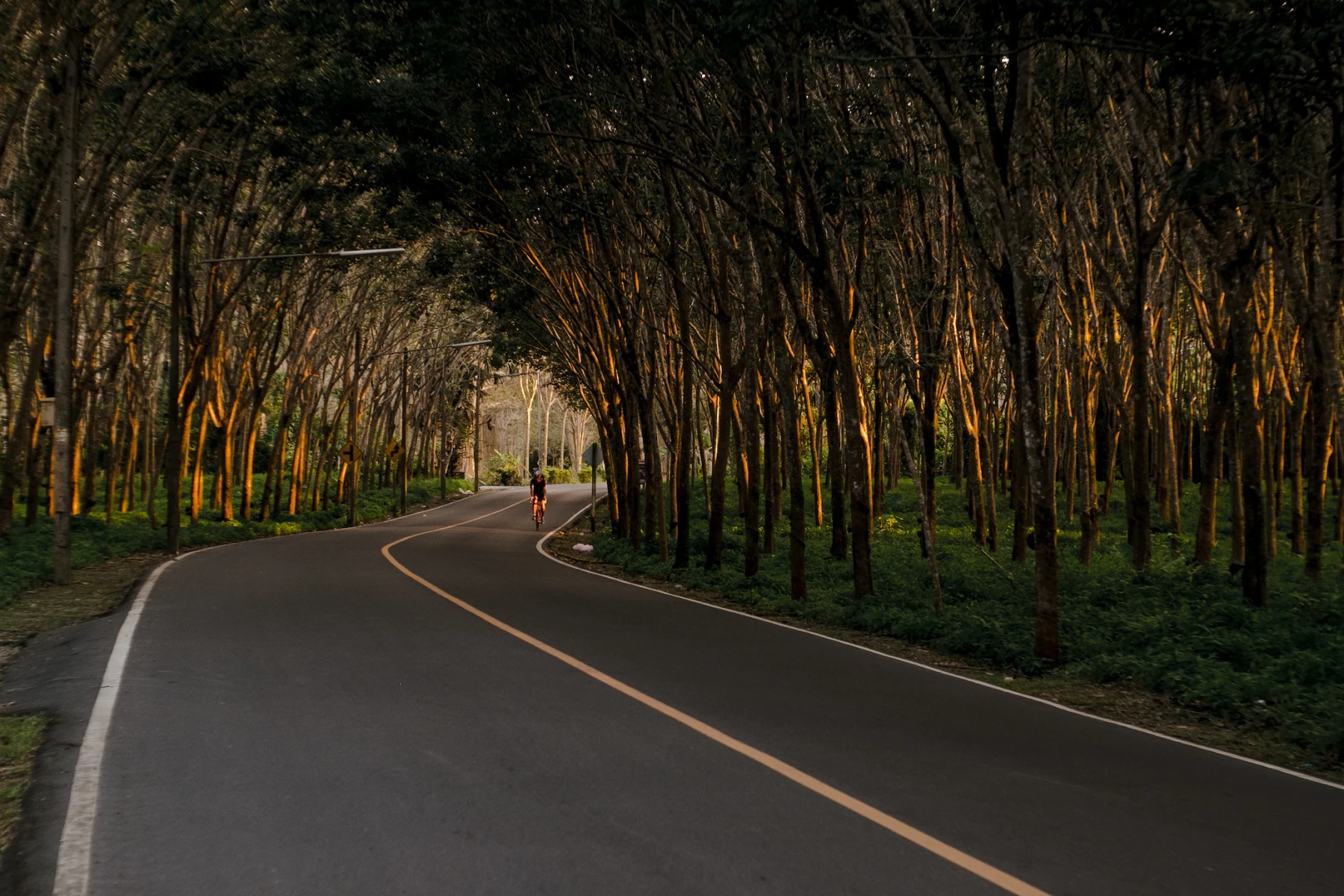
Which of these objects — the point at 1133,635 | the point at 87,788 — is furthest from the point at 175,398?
the point at 1133,635

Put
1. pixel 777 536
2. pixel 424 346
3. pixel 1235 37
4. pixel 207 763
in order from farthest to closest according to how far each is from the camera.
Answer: pixel 424 346 < pixel 777 536 < pixel 1235 37 < pixel 207 763

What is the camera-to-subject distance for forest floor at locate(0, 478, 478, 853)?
21.0 feet

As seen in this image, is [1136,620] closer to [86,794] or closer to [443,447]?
[86,794]

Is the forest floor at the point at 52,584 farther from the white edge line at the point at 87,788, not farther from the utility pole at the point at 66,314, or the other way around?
the utility pole at the point at 66,314

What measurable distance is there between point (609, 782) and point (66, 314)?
14343 mm

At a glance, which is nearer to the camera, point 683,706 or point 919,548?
point 683,706

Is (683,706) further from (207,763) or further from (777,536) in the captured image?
(777,536)

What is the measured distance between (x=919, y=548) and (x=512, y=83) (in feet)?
47.9

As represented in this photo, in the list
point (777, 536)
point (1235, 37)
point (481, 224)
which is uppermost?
point (481, 224)

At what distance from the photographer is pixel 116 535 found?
2478 centimetres

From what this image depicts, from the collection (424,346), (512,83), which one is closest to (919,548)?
(512,83)

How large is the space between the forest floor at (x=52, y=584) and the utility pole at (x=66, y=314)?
2.75ft

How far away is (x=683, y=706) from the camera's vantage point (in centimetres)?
824

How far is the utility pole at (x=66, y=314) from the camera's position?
1591 centimetres
